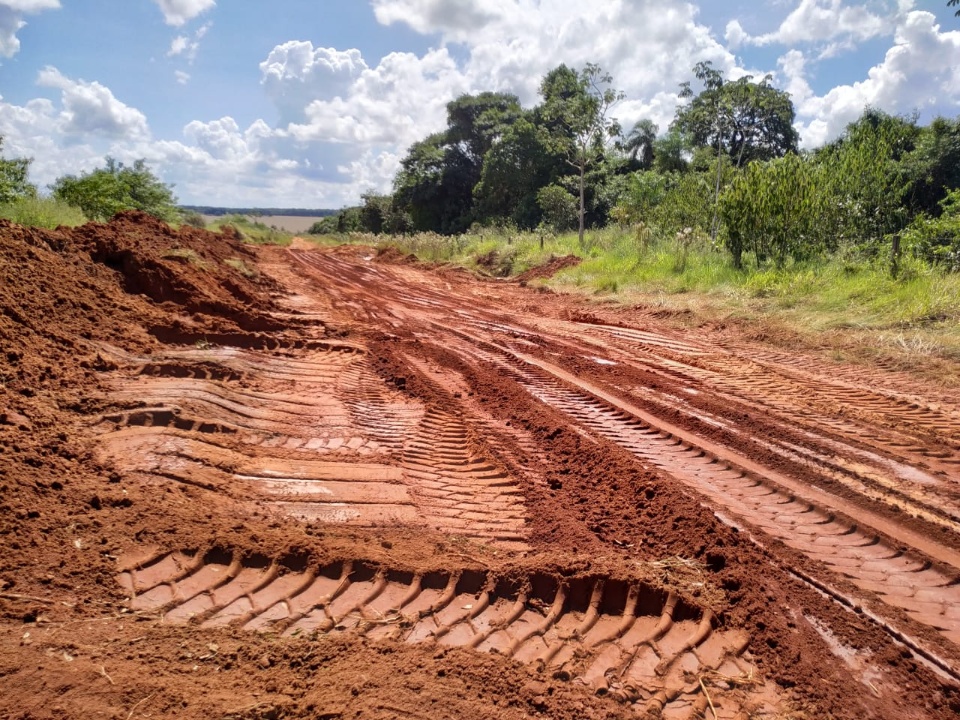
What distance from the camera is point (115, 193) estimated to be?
18.8 metres

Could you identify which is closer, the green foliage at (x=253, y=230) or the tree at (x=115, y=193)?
the tree at (x=115, y=193)

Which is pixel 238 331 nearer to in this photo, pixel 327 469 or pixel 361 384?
pixel 361 384

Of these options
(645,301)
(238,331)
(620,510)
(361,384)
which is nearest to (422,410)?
(361,384)

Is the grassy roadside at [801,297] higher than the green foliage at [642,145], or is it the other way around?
the green foliage at [642,145]

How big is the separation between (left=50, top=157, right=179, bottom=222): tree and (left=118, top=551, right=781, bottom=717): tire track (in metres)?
16.5

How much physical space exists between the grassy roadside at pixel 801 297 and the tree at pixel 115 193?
43.5 feet

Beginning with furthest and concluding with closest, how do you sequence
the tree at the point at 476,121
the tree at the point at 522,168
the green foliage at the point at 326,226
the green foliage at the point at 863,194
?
the green foliage at the point at 326,226 → the tree at the point at 476,121 → the tree at the point at 522,168 → the green foliage at the point at 863,194

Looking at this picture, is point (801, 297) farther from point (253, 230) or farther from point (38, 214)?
point (253, 230)

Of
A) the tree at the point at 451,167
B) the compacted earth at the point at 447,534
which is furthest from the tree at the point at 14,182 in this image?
the tree at the point at 451,167

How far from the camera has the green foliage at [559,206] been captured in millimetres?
27609

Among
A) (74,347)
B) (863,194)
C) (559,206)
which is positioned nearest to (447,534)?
(74,347)

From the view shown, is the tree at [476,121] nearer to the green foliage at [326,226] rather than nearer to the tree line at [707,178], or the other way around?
the tree line at [707,178]

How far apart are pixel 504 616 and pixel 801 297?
10067 millimetres

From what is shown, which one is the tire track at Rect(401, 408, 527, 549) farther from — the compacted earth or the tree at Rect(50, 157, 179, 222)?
the tree at Rect(50, 157, 179, 222)
